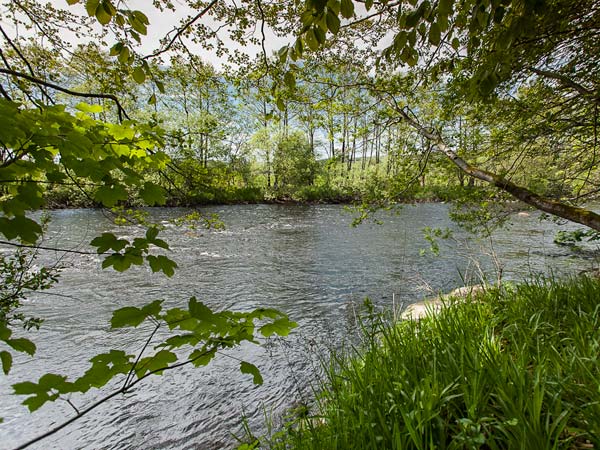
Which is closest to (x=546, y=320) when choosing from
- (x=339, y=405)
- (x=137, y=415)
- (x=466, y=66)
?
(x=339, y=405)

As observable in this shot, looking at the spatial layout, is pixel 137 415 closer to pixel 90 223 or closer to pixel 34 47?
pixel 34 47

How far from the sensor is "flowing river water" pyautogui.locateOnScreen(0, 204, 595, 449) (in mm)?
3055

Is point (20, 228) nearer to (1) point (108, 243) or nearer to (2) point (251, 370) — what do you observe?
(1) point (108, 243)

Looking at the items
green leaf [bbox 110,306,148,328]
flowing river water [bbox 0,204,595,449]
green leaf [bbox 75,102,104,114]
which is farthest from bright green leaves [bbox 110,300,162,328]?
flowing river water [bbox 0,204,595,449]

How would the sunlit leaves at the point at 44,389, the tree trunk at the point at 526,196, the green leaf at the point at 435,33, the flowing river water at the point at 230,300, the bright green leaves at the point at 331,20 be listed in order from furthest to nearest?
1. the flowing river water at the point at 230,300
2. the tree trunk at the point at 526,196
3. the green leaf at the point at 435,33
4. the bright green leaves at the point at 331,20
5. the sunlit leaves at the point at 44,389

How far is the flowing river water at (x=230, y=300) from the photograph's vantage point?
→ 3055mm

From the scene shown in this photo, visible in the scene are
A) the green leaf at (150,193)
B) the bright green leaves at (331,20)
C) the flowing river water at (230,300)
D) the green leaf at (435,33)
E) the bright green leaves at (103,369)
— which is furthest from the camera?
the flowing river water at (230,300)

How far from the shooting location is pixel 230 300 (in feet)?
19.9

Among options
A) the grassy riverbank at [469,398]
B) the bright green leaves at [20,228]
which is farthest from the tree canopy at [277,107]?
the grassy riverbank at [469,398]

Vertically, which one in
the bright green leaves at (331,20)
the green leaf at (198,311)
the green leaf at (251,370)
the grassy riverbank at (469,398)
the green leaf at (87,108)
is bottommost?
the grassy riverbank at (469,398)

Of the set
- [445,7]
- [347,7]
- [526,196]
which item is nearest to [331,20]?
[347,7]

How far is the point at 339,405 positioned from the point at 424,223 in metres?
14.3

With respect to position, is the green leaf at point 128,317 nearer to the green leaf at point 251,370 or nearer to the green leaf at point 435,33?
the green leaf at point 251,370

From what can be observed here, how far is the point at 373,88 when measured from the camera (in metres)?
4.15
